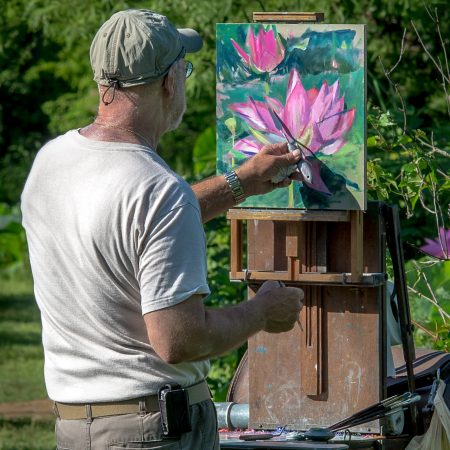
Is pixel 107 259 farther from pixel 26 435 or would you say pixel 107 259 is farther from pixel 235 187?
pixel 26 435

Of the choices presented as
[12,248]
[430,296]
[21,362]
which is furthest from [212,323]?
[12,248]

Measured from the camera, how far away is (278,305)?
110 inches

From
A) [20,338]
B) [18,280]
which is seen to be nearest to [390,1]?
[20,338]

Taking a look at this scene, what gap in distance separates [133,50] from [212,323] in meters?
0.67

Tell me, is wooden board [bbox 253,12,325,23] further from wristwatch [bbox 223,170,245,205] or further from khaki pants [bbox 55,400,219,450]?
khaki pants [bbox 55,400,219,450]

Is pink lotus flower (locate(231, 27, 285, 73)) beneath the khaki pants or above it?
above

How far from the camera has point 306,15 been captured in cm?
357

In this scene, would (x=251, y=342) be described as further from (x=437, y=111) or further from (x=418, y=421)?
(x=437, y=111)

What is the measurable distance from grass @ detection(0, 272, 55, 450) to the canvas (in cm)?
391

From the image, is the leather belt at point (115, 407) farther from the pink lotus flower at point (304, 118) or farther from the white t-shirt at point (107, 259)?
the pink lotus flower at point (304, 118)

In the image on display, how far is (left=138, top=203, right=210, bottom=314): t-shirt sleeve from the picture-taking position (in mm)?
2502

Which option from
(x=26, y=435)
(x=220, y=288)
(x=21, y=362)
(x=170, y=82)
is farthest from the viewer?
(x=21, y=362)

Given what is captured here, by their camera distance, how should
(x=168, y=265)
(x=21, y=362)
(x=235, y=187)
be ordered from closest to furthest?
(x=168, y=265), (x=235, y=187), (x=21, y=362)

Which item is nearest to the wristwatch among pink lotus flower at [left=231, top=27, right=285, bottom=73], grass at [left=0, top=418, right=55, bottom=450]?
pink lotus flower at [left=231, top=27, right=285, bottom=73]
